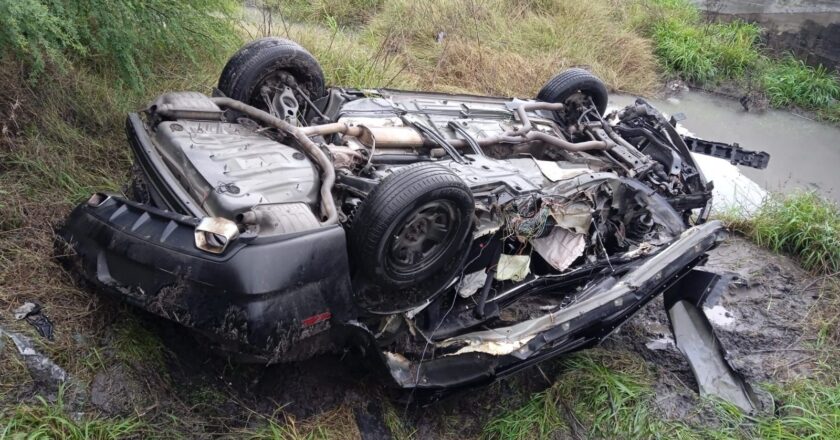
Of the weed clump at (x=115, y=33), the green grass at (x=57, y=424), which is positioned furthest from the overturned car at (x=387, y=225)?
the weed clump at (x=115, y=33)

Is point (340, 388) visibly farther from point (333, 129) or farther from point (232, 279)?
point (333, 129)

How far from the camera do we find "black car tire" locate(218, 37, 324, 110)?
12.3 ft

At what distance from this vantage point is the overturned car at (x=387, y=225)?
2547 millimetres

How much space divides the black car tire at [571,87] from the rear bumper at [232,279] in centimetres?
274

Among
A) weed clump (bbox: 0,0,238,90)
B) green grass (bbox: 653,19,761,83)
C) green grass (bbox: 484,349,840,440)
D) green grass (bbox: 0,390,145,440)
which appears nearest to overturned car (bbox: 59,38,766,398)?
green grass (bbox: 484,349,840,440)

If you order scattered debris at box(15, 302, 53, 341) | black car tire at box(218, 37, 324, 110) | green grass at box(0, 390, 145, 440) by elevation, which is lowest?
green grass at box(0, 390, 145, 440)

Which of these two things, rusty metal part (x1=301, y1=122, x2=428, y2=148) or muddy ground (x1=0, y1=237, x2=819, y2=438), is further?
rusty metal part (x1=301, y1=122, x2=428, y2=148)

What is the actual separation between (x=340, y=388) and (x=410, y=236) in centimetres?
100

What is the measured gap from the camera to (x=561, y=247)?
3.65m

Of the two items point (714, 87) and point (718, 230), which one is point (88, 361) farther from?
point (714, 87)

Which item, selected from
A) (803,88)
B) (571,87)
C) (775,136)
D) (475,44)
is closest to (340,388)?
(571,87)

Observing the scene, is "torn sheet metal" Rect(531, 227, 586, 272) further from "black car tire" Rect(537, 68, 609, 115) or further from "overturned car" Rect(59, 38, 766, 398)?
"black car tire" Rect(537, 68, 609, 115)

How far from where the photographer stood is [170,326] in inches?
125

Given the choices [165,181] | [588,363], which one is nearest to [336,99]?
[165,181]
